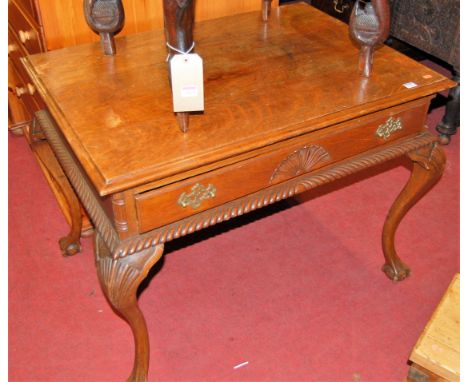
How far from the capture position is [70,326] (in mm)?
1976

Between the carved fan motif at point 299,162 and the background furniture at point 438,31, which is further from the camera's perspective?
the background furniture at point 438,31

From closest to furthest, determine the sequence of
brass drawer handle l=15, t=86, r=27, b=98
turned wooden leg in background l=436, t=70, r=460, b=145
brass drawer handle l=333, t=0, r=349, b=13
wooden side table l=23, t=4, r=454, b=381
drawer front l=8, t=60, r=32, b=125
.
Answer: wooden side table l=23, t=4, r=454, b=381 < brass drawer handle l=15, t=86, r=27, b=98 < drawer front l=8, t=60, r=32, b=125 < turned wooden leg in background l=436, t=70, r=460, b=145 < brass drawer handle l=333, t=0, r=349, b=13

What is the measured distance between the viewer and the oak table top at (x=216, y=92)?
138 cm

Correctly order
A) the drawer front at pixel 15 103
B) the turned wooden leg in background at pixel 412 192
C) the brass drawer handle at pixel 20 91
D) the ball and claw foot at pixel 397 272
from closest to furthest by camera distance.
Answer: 1. the turned wooden leg in background at pixel 412 192
2. the ball and claw foot at pixel 397 272
3. the brass drawer handle at pixel 20 91
4. the drawer front at pixel 15 103

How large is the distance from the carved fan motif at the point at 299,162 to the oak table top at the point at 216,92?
0.10 m

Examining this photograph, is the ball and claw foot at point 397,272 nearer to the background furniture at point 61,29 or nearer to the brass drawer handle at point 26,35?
the background furniture at point 61,29

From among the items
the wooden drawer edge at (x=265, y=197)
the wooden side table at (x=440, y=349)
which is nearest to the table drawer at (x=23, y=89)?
the wooden drawer edge at (x=265, y=197)

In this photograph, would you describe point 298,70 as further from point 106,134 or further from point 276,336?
point 276,336

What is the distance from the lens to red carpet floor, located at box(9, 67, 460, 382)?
1.88m

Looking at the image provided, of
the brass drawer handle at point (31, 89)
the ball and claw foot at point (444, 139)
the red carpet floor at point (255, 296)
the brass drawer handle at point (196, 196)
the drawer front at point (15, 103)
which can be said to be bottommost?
the red carpet floor at point (255, 296)

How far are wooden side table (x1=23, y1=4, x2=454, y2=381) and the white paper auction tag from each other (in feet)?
0.35

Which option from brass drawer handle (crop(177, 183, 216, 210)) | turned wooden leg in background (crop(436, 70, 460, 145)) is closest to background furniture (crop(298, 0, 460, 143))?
turned wooden leg in background (crop(436, 70, 460, 145))

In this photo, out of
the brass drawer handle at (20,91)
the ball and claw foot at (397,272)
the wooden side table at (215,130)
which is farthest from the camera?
the brass drawer handle at (20,91)

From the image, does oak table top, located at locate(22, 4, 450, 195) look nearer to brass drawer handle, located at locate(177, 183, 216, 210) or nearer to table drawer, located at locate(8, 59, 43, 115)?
brass drawer handle, located at locate(177, 183, 216, 210)
